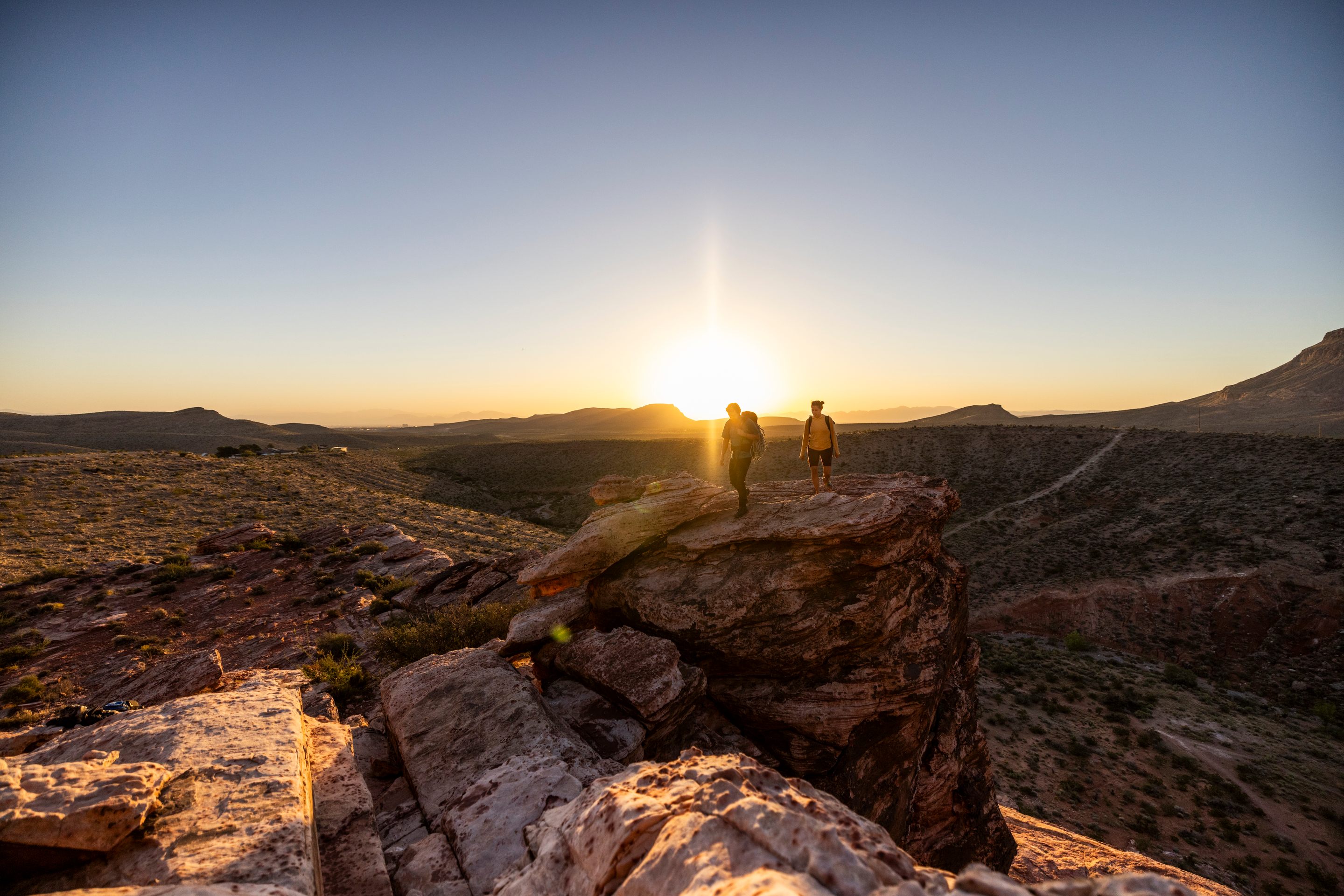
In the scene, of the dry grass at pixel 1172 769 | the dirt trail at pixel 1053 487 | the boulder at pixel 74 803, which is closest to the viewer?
the boulder at pixel 74 803

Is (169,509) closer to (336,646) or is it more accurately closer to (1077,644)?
(336,646)

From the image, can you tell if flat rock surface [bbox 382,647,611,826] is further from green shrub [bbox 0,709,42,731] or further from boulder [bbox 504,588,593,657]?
green shrub [bbox 0,709,42,731]

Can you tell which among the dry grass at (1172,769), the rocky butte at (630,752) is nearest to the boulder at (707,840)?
the rocky butte at (630,752)

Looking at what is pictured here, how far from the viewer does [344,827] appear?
6.46 meters

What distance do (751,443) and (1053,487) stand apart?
49.7 metres

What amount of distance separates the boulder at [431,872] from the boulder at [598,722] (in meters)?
2.70

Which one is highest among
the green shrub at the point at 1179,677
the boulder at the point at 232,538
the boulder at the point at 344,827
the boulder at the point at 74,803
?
the boulder at the point at 74,803

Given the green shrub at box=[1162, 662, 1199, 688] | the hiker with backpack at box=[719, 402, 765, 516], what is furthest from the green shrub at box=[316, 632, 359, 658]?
the green shrub at box=[1162, 662, 1199, 688]

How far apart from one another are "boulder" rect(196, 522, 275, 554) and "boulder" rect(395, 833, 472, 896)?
26636mm

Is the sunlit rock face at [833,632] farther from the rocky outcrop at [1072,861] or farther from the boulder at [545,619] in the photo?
the rocky outcrop at [1072,861]

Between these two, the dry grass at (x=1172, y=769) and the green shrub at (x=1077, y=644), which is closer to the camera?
the dry grass at (x=1172, y=769)

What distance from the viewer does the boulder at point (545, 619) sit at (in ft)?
38.6

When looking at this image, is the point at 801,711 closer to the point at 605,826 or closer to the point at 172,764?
the point at 605,826

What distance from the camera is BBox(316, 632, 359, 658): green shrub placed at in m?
15.4
